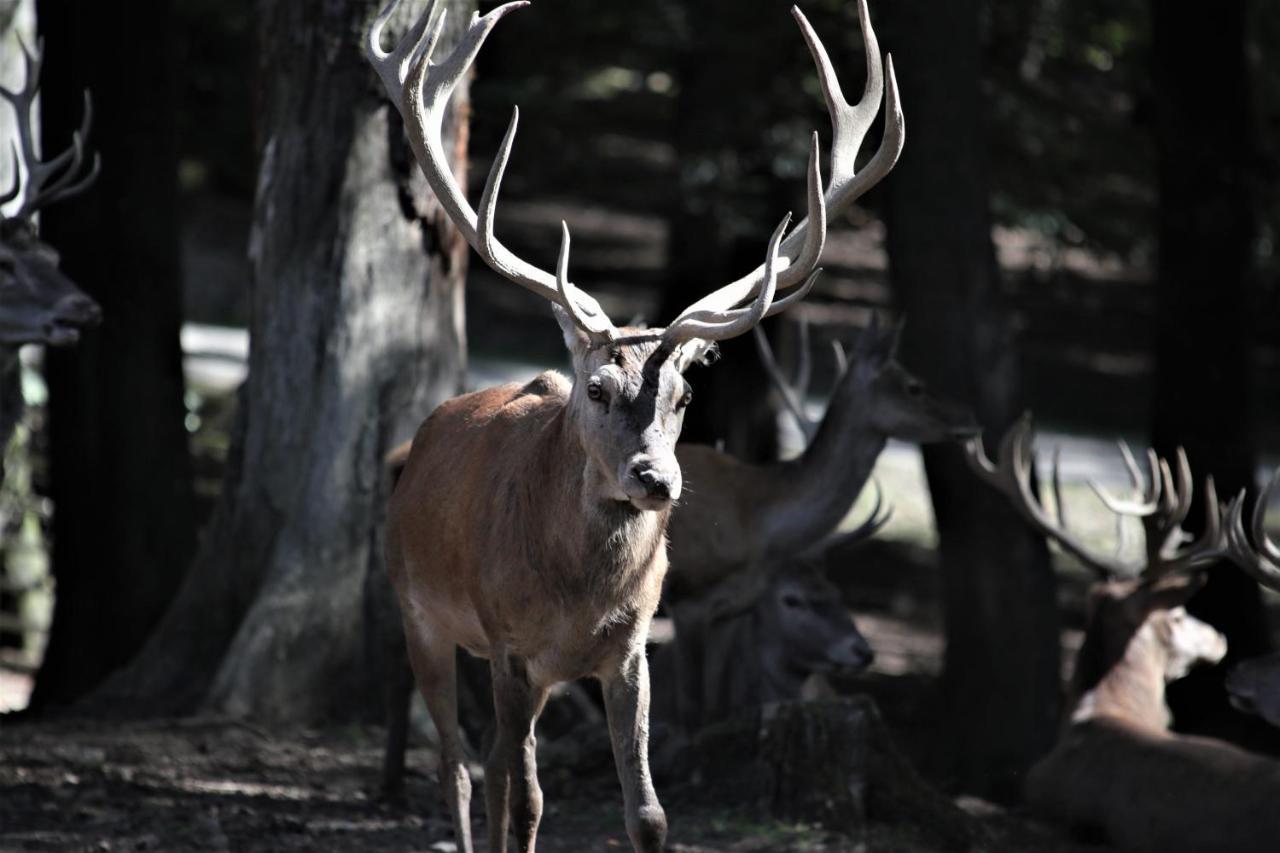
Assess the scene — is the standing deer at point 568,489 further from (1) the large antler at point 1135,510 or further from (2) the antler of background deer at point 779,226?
(1) the large antler at point 1135,510

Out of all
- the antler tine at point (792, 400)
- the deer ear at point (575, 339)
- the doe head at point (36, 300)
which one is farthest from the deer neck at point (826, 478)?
the deer ear at point (575, 339)

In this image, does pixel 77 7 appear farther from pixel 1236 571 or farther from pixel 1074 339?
pixel 1074 339

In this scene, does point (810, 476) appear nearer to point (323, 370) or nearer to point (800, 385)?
point (800, 385)

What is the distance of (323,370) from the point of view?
8.65 m

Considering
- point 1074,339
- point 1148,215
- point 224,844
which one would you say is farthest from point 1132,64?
point 1074,339

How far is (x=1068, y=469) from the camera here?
18.9m

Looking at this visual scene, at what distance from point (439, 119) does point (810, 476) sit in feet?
Result: 13.1

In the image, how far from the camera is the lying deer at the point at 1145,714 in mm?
8008

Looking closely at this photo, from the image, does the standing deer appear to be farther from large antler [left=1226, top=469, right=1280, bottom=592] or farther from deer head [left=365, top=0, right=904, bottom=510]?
large antler [left=1226, top=469, right=1280, bottom=592]

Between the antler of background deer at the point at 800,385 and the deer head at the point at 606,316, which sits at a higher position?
the deer head at the point at 606,316

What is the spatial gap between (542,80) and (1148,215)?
191 inches

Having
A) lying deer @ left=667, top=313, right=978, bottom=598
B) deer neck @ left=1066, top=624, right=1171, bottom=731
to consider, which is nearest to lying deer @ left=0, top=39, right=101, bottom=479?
lying deer @ left=667, top=313, right=978, bottom=598

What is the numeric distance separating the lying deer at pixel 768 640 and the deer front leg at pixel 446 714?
3.02 meters

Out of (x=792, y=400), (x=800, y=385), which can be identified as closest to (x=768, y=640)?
(x=792, y=400)
